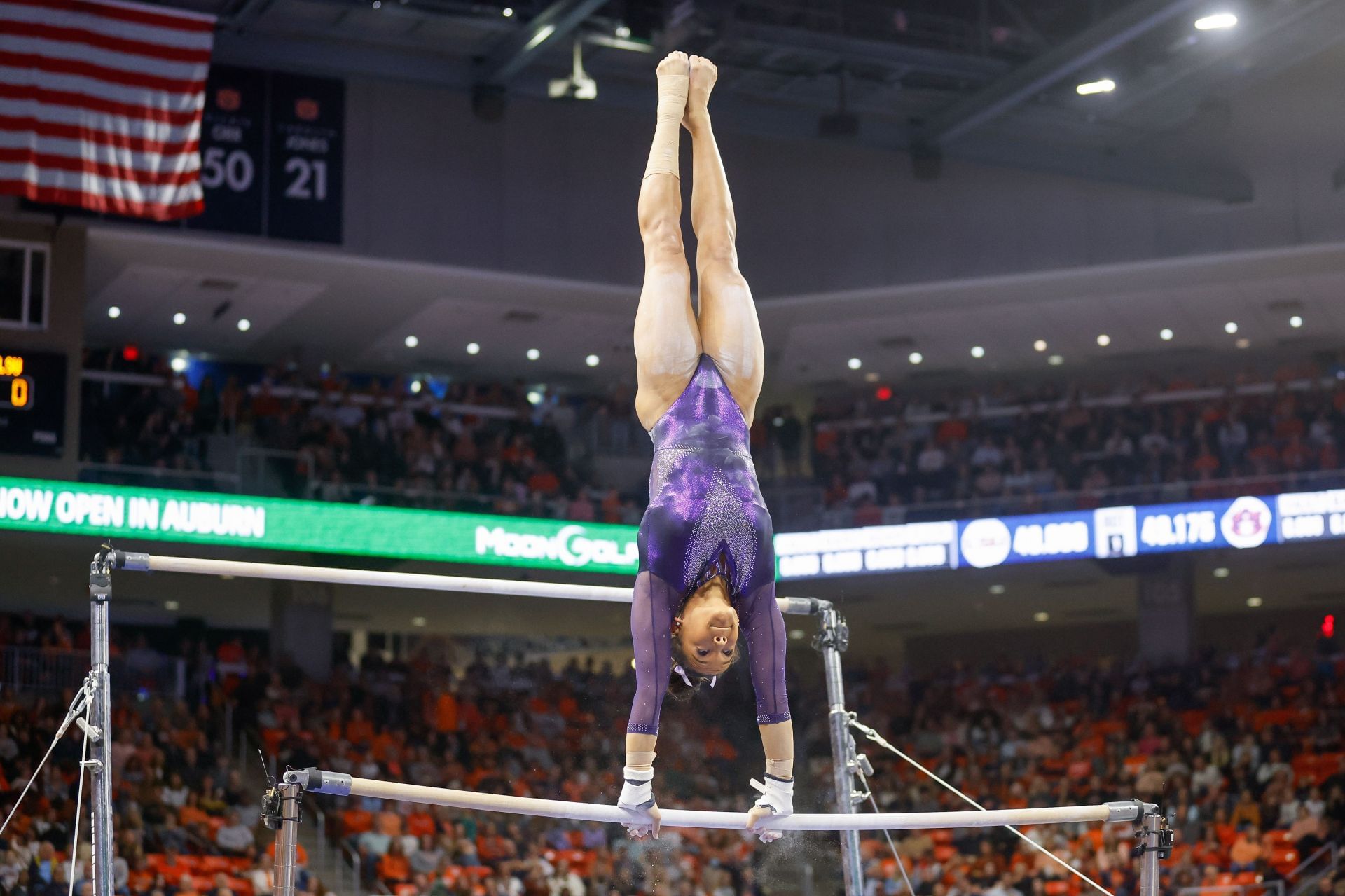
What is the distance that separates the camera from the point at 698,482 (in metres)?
6.29

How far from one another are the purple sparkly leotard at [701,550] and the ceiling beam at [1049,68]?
1249cm

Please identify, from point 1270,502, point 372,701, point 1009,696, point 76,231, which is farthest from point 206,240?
point 1270,502

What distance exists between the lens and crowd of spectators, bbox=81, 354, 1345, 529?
18203 millimetres

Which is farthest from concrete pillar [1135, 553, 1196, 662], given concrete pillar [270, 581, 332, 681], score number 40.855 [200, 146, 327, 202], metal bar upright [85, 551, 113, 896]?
metal bar upright [85, 551, 113, 896]

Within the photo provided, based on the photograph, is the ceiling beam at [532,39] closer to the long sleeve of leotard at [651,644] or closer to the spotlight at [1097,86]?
the spotlight at [1097,86]

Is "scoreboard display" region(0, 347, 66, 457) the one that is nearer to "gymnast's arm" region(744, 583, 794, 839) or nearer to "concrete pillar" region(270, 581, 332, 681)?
"concrete pillar" region(270, 581, 332, 681)

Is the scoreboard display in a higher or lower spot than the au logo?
higher

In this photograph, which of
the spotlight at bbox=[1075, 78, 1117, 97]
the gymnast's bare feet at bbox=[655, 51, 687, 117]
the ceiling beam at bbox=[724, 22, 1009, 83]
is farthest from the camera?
the spotlight at bbox=[1075, 78, 1117, 97]

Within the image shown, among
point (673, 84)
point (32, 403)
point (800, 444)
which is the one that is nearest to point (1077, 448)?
point (800, 444)

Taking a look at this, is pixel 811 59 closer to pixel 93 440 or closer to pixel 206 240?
pixel 206 240

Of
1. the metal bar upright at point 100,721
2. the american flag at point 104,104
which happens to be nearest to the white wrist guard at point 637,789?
the metal bar upright at point 100,721

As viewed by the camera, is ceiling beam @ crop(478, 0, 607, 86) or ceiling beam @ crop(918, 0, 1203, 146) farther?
ceiling beam @ crop(478, 0, 607, 86)

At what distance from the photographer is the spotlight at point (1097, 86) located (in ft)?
62.2

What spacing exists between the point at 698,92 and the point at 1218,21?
12476mm
